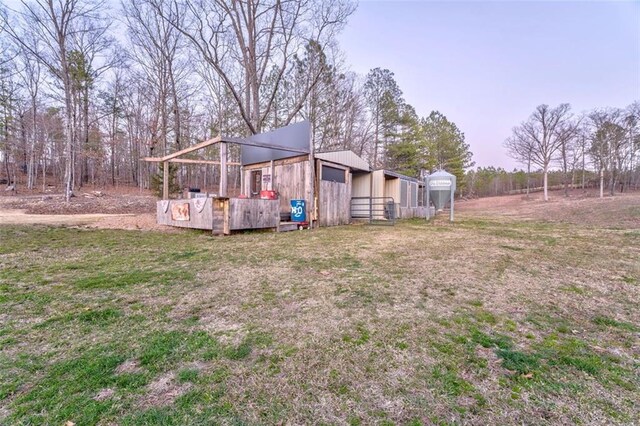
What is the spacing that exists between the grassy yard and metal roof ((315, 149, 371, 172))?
6734 millimetres

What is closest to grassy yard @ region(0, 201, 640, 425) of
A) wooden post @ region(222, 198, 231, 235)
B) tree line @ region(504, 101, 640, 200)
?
wooden post @ region(222, 198, 231, 235)

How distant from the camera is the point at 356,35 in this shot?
529 inches

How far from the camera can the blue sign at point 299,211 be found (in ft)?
29.2

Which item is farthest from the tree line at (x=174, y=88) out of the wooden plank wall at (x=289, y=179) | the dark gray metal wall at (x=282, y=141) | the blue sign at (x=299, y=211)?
the blue sign at (x=299, y=211)

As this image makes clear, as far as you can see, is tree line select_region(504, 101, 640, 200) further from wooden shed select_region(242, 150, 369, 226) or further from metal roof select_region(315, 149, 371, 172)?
wooden shed select_region(242, 150, 369, 226)

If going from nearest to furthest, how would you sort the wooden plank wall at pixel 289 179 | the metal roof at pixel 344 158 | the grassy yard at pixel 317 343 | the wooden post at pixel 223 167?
the grassy yard at pixel 317 343
the wooden post at pixel 223 167
the wooden plank wall at pixel 289 179
the metal roof at pixel 344 158

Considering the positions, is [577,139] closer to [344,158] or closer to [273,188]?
[344,158]

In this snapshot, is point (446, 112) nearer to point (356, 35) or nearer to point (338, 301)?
point (356, 35)

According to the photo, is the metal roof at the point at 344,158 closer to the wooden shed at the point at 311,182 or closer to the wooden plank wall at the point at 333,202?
the wooden shed at the point at 311,182

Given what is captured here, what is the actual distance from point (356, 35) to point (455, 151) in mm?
22215

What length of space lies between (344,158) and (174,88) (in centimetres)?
1214

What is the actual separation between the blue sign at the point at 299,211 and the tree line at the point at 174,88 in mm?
6232

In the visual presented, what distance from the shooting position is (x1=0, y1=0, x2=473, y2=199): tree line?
492 inches

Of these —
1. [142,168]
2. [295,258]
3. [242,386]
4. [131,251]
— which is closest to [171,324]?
[242,386]
